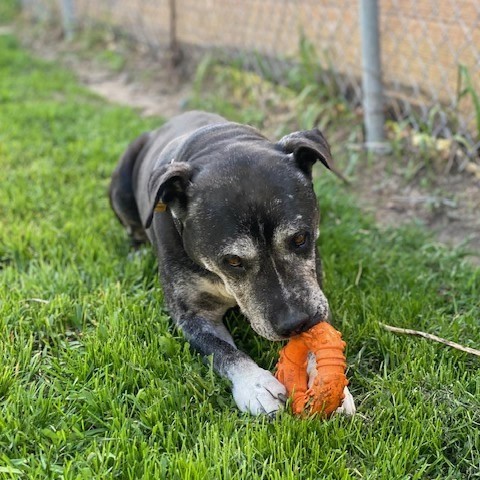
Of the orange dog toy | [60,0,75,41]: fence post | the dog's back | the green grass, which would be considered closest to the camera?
the green grass

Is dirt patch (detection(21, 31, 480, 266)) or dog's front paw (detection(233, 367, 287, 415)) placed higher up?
dog's front paw (detection(233, 367, 287, 415))

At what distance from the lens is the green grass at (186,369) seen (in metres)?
2.62

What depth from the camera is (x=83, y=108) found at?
8016 mm

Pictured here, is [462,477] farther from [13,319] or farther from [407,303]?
[13,319]

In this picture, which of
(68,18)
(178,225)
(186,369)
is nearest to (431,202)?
(178,225)

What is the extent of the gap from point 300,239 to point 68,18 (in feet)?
33.8

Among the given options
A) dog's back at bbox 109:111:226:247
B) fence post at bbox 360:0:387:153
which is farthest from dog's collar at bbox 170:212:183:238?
fence post at bbox 360:0:387:153

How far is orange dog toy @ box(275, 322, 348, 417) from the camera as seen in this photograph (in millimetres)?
2850

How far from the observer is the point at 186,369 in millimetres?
3205

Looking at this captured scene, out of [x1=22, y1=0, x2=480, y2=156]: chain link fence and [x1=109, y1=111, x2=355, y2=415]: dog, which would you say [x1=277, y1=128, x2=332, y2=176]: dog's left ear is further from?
[x1=22, y1=0, x2=480, y2=156]: chain link fence

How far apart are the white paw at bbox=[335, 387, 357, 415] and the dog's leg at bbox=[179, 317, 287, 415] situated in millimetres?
260

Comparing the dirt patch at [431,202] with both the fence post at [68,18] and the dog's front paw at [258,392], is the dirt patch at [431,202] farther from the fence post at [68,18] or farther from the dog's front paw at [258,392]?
the fence post at [68,18]

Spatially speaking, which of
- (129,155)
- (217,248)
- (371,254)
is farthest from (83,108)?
(217,248)

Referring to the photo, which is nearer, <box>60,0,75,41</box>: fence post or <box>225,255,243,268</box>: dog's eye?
<box>225,255,243,268</box>: dog's eye
